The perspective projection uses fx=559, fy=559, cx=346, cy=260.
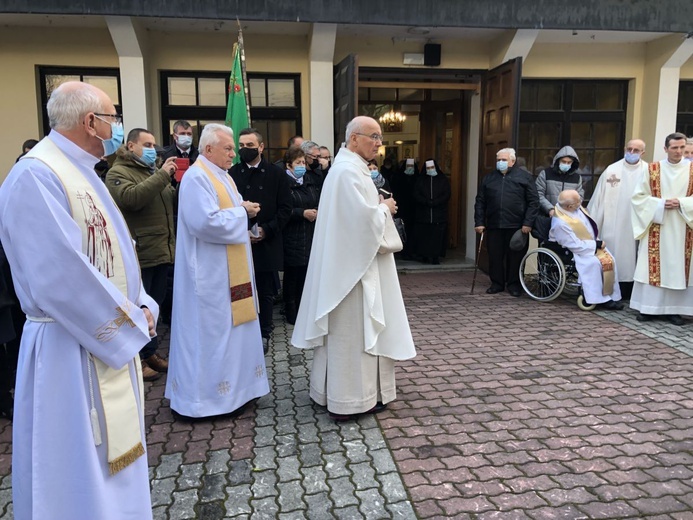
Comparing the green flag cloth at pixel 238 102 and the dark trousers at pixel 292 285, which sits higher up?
the green flag cloth at pixel 238 102

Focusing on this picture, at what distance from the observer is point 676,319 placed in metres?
6.04

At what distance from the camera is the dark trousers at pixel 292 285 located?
6.00 m

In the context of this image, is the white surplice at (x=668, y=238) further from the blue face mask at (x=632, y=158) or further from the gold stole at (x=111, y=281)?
the gold stole at (x=111, y=281)

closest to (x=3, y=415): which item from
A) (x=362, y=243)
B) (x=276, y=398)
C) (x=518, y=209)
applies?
(x=276, y=398)

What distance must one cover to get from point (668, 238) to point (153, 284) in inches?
207

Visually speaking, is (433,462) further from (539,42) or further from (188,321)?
(539,42)

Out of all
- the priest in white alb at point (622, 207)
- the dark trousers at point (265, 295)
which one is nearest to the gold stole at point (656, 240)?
the priest in white alb at point (622, 207)

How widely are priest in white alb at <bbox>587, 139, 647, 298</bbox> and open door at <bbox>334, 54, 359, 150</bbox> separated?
11.1 ft

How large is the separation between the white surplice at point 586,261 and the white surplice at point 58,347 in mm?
5705

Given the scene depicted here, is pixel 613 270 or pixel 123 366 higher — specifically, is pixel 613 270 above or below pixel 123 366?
below

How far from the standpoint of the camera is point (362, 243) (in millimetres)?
3514

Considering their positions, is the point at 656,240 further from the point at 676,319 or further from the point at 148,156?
the point at 148,156

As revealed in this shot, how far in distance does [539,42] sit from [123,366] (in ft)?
27.2

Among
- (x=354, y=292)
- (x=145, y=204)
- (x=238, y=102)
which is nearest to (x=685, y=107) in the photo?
(x=238, y=102)
